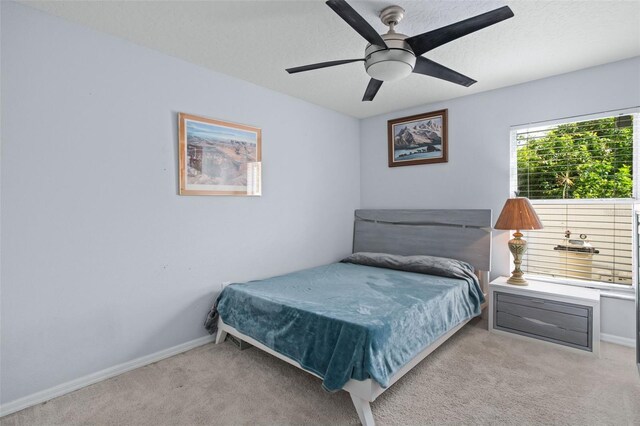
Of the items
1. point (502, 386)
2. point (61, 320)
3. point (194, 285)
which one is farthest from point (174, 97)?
point (502, 386)

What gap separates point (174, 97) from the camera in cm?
270

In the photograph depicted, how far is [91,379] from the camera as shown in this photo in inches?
88.4

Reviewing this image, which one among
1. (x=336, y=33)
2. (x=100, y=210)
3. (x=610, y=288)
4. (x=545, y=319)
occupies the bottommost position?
(x=545, y=319)

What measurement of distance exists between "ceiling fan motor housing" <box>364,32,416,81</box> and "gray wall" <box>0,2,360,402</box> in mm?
1600

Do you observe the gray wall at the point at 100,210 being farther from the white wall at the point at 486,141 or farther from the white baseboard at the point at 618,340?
the white baseboard at the point at 618,340

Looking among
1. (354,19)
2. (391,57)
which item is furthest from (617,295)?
(354,19)

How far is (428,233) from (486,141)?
120cm

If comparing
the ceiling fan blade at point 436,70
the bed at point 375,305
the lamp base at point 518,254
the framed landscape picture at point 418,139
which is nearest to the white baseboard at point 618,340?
the lamp base at point 518,254

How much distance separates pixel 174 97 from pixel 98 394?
2260 mm

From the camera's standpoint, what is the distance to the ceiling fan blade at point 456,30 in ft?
5.18

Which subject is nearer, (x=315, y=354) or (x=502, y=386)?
(x=315, y=354)

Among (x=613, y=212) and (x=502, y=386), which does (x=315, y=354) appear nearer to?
(x=502, y=386)

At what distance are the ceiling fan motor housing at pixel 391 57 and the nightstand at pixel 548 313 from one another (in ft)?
7.34

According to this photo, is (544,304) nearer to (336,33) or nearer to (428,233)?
(428,233)
